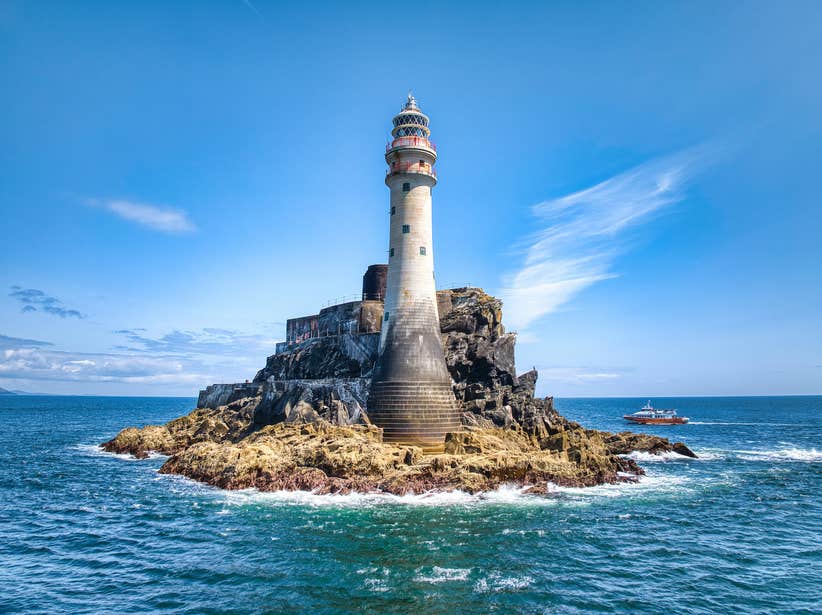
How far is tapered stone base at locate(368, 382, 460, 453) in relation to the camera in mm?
32938

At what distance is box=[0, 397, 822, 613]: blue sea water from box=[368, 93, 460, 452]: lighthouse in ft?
25.5

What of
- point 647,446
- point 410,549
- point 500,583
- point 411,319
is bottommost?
point 500,583

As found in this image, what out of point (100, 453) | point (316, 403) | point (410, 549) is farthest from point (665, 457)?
point (100, 453)

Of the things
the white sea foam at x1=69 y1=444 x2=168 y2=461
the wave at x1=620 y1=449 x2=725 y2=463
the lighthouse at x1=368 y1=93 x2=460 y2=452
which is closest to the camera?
the lighthouse at x1=368 y1=93 x2=460 y2=452

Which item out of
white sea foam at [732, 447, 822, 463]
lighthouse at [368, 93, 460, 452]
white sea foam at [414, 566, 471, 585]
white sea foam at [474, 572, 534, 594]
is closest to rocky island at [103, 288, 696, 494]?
lighthouse at [368, 93, 460, 452]

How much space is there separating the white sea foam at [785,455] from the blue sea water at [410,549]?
1174 centimetres

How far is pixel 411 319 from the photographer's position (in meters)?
35.2

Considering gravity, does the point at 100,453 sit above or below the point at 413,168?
below

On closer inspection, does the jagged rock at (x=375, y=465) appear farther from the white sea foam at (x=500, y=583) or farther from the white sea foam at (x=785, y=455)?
the white sea foam at (x=785, y=455)

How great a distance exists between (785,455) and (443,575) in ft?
135

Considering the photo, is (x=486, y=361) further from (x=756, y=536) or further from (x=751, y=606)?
(x=751, y=606)

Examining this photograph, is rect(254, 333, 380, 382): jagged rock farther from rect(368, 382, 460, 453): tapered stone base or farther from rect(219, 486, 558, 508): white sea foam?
rect(219, 486, 558, 508): white sea foam

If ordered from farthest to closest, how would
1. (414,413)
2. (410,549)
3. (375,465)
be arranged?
(414,413)
(375,465)
(410,549)

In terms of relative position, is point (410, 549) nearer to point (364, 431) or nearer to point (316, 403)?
point (364, 431)
